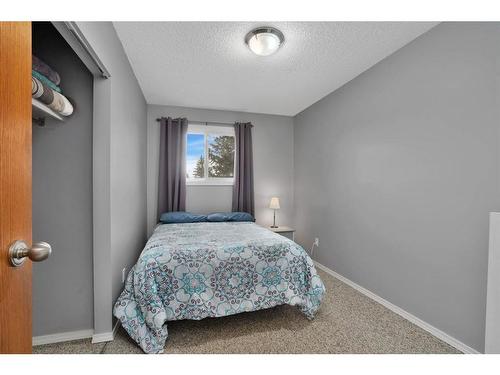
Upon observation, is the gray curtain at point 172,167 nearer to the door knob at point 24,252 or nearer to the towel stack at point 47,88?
the towel stack at point 47,88

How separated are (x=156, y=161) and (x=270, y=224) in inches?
86.8

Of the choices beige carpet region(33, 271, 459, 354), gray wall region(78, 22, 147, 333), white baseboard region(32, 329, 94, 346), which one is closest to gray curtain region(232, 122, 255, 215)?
beige carpet region(33, 271, 459, 354)

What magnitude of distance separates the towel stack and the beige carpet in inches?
64.7

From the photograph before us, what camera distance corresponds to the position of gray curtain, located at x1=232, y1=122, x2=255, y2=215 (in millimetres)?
3859

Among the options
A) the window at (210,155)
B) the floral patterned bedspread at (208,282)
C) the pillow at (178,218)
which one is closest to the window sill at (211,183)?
the window at (210,155)

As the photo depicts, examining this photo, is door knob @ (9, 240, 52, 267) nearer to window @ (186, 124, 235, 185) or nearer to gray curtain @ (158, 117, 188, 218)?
gray curtain @ (158, 117, 188, 218)

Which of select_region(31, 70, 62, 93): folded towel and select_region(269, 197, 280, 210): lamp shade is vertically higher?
select_region(31, 70, 62, 93): folded towel

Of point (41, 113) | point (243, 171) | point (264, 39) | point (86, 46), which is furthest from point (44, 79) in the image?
point (243, 171)

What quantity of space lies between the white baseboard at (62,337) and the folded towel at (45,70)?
179 cm

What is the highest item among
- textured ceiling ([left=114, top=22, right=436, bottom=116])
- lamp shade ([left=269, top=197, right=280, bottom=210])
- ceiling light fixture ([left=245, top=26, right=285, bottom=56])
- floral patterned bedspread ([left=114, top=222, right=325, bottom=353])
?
textured ceiling ([left=114, top=22, right=436, bottom=116])

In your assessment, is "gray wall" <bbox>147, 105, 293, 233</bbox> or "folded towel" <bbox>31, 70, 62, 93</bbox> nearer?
"folded towel" <bbox>31, 70, 62, 93</bbox>

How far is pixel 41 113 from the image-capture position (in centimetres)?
150
